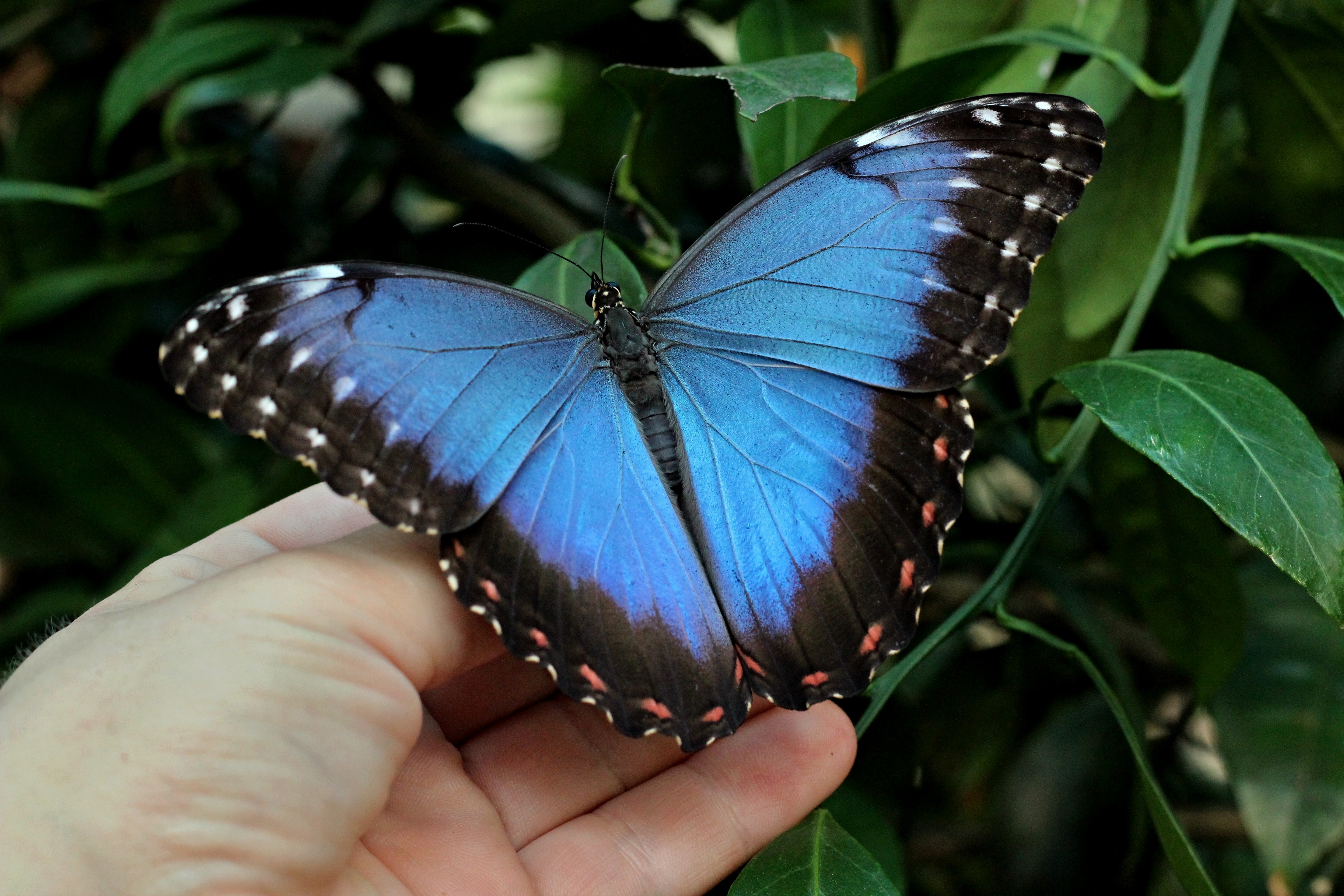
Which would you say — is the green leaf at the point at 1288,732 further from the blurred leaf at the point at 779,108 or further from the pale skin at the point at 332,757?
the blurred leaf at the point at 779,108

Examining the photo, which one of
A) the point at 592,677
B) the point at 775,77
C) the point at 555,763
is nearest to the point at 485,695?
the point at 555,763

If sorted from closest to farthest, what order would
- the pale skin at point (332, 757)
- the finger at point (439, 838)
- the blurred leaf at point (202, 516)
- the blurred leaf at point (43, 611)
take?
the pale skin at point (332, 757), the finger at point (439, 838), the blurred leaf at point (202, 516), the blurred leaf at point (43, 611)

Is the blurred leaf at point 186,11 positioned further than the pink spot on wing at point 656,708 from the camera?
Yes

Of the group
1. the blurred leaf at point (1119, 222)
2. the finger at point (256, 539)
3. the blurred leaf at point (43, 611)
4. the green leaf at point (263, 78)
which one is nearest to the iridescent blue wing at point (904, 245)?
the blurred leaf at point (1119, 222)

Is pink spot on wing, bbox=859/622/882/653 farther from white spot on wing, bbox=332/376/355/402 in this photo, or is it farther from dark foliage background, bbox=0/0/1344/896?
white spot on wing, bbox=332/376/355/402

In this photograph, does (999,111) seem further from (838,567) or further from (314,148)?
(314,148)

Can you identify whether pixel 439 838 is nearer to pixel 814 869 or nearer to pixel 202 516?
pixel 814 869

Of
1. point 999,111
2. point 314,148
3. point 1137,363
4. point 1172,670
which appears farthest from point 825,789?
point 314,148

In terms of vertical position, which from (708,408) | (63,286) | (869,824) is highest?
(708,408)
